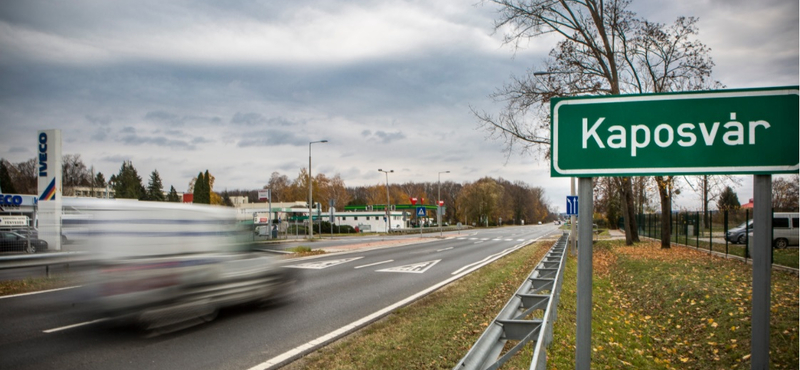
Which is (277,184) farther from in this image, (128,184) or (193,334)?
(193,334)

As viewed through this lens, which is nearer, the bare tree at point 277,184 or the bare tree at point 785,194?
the bare tree at point 785,194

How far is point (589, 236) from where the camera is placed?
246 cm

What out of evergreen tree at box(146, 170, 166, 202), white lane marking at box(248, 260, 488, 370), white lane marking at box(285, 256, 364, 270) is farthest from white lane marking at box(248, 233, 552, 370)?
evergreen tree at box(146, 170, 166, 202)

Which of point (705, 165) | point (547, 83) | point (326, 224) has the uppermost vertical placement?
point (547, 83)

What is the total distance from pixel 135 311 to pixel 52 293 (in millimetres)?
5024

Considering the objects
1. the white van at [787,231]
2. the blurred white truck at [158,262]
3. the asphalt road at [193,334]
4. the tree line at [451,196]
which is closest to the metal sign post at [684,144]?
the asphalt road at [193,334]

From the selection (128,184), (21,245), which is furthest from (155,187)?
(21,245)

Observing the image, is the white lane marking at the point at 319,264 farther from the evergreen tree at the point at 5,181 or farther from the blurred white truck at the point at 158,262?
the evergreen tree at the point at 5,181

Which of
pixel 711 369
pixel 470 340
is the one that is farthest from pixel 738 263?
pixel 470 340

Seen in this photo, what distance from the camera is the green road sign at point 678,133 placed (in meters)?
2.27

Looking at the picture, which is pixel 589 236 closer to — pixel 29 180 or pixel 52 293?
pixel 52 293

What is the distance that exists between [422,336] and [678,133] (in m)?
5.13

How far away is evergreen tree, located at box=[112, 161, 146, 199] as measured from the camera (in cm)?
7541

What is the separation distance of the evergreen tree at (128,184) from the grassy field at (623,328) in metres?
77.2
